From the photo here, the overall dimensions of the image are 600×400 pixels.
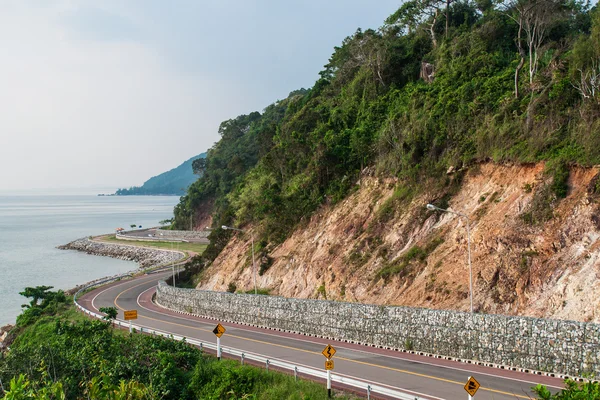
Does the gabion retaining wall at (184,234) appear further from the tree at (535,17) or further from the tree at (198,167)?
the tree at (535,17)

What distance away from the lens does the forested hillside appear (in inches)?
1236

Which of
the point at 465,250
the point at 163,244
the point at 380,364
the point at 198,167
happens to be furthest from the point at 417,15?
the point at 198,167

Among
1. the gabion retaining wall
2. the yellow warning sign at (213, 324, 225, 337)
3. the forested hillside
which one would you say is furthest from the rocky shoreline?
the yellow warning sign at (213, 324, 225, 337)

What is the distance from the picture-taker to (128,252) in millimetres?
99125

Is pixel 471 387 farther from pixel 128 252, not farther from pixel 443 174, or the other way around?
pixel 128 252

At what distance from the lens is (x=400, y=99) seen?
46.2 metres

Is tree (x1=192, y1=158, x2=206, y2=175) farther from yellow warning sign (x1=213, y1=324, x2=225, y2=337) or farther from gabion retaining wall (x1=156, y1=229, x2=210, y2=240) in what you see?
yellow warning sign (x1=213, y1=324, x2=225, y2=337)

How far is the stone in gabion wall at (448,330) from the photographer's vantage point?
764 inches

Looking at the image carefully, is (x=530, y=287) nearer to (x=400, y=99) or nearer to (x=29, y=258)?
(x=400, y=99)

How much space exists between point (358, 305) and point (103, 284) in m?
41.5

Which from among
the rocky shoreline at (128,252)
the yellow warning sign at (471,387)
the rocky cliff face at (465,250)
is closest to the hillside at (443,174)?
the rocky cliff face at (465,250)

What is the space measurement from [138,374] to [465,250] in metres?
18.5

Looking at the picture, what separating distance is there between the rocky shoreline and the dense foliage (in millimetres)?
56151

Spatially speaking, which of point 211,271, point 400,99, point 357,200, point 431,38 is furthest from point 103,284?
point 431,38
